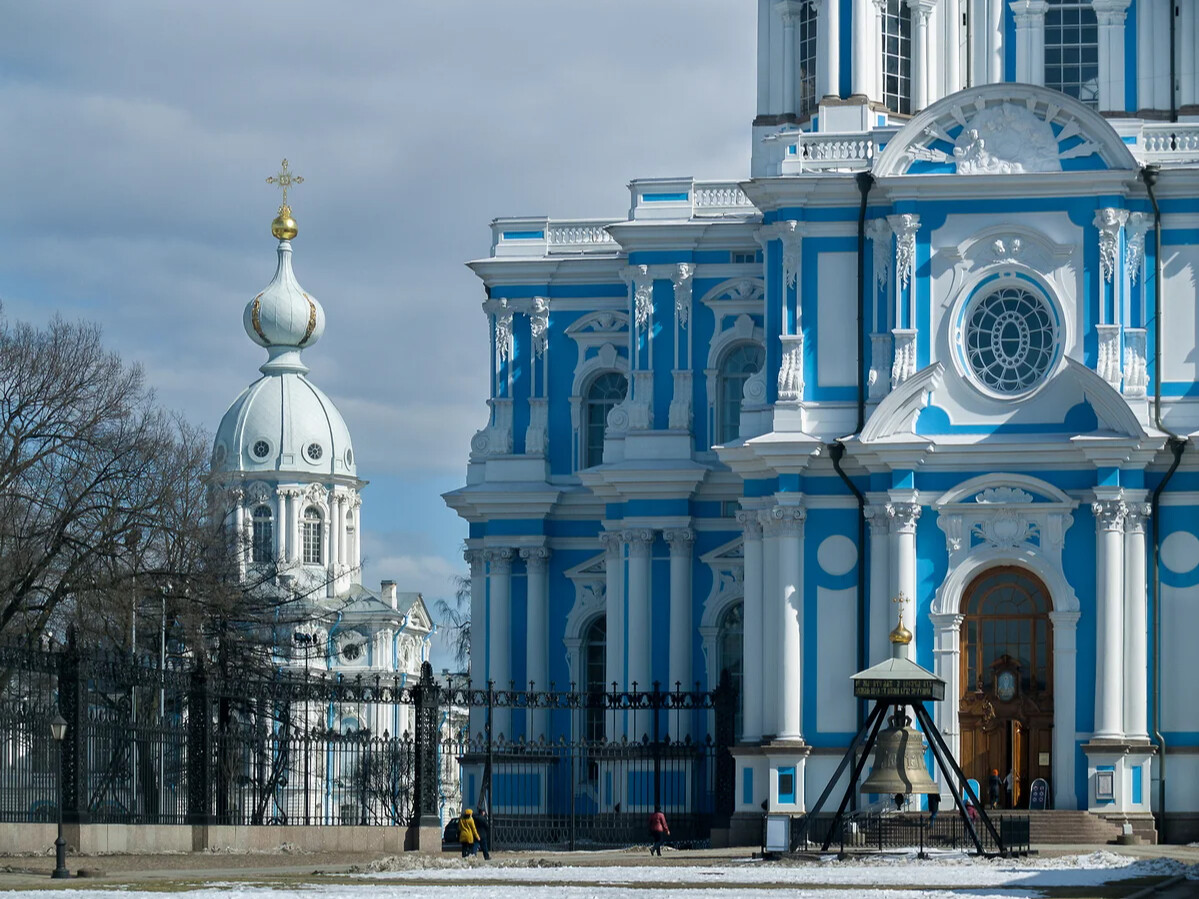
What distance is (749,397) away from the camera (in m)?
51.7

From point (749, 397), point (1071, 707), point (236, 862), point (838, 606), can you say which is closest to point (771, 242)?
point (749, 397)

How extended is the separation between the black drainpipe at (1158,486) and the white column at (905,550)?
4.15 meters

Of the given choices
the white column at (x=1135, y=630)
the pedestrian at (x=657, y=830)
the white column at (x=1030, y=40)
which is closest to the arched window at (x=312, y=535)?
the white column at (x=1030, y=40)

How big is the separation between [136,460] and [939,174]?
53.9ft

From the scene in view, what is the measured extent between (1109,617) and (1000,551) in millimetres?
2222

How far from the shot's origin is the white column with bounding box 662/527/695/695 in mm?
55284

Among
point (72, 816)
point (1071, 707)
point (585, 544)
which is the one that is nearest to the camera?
point (72, 816)

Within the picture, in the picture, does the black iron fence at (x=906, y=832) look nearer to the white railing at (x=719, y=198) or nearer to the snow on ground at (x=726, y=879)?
the snow on ground at (x=726, y=879)

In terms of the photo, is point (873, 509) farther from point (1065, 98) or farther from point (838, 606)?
point (1065, 98)

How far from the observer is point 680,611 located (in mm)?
55406

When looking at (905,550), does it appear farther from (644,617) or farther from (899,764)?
(899,764)

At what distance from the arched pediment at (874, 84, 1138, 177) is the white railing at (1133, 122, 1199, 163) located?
4.34ft

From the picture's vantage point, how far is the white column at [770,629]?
5016 centimetres

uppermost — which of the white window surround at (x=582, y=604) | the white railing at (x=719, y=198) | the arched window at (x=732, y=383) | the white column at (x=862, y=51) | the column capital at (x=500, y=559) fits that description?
the white column at (x=862, y=51)
